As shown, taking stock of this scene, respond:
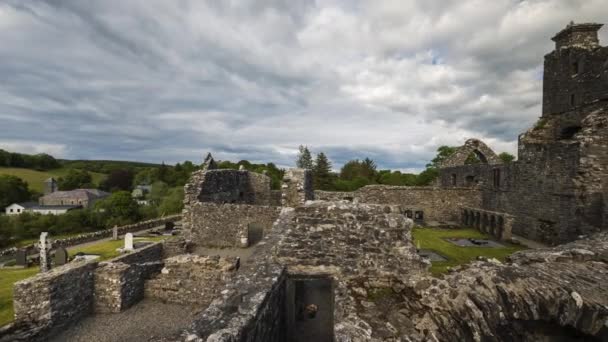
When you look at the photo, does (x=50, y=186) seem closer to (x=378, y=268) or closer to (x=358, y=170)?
(x=358, y=170)

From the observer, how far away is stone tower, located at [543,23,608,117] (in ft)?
50.3

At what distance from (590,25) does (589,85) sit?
4.20 meters

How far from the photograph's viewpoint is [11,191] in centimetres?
6519

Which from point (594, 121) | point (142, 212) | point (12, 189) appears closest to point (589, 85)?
point (594, 121)

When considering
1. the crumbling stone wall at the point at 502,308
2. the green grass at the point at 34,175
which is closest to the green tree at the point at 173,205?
the crumbling stone wall at the point at 502,308

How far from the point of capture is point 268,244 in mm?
5484

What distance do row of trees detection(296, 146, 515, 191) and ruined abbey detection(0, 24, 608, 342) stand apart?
21209 mm

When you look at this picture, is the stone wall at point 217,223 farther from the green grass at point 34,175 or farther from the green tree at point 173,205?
the green grass at point 34,175

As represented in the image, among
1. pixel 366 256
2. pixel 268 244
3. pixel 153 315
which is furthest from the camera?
pixel 153 315

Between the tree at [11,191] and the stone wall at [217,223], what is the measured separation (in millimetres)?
81145

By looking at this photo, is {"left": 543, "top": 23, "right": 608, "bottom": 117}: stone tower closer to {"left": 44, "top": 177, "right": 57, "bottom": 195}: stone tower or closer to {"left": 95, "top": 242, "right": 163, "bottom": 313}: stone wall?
{"left": 95, "top": 242, "right": 163, "bottom": 313}: stone wall

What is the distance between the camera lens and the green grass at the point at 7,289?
8203 mm

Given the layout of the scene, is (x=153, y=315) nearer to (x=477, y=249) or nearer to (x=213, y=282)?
(x=213, y=282)

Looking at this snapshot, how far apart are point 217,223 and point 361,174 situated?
155 feet
